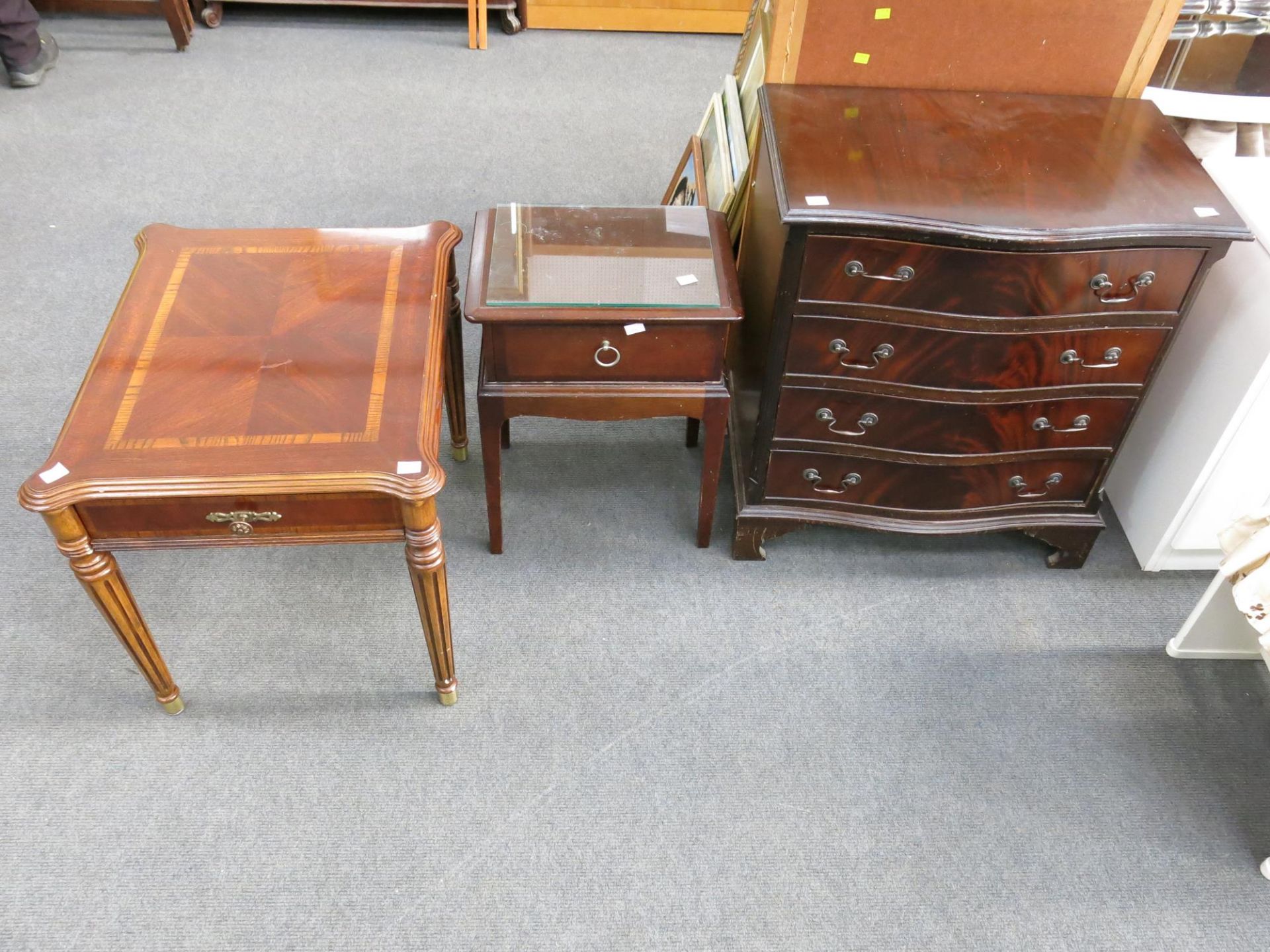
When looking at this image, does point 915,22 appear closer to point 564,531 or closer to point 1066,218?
point 1066,218

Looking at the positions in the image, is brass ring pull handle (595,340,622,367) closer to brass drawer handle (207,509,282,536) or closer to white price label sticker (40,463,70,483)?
brass drawer handle (207,509,282,536)

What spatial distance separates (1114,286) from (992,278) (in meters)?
0.23

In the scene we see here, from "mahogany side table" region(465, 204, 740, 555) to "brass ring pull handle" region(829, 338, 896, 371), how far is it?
211mm

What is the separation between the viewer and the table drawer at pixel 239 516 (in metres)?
1.55

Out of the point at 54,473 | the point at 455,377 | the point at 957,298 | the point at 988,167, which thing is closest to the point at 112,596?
the point at 54,473

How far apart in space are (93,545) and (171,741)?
0.50 m

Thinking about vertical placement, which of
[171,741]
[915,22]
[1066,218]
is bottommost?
[171,741]

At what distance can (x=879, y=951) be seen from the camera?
168cm

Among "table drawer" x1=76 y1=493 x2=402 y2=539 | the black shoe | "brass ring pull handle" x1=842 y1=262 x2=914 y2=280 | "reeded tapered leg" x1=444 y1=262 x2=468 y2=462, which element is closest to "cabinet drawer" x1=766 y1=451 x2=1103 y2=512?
"brass ring pull handle" x1=842 y1=262 x2=914 y2=280

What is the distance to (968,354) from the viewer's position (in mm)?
1867

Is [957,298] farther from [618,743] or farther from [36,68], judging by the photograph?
[36,68]

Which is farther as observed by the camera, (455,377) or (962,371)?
(455,377)

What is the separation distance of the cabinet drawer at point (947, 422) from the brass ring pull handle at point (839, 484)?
9 cm

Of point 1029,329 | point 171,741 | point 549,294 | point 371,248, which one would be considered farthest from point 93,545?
point 1029,329
